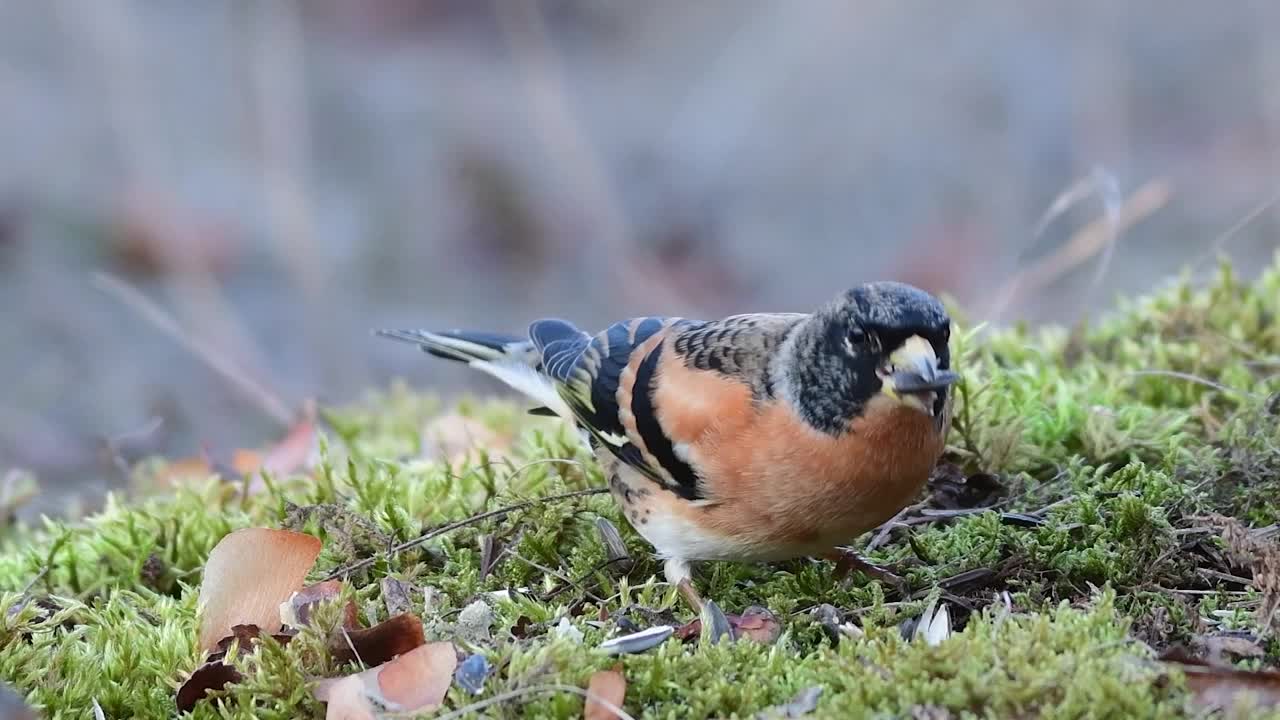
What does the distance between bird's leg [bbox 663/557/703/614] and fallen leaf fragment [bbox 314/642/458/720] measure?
65 cm

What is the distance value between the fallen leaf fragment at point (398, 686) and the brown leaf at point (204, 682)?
0.85 ft

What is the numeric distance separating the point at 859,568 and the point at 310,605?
1334 mm

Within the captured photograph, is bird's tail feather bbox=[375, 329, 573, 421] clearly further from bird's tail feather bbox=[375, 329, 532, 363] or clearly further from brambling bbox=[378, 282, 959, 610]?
brambling bbox=[378, 282, 959, 610]

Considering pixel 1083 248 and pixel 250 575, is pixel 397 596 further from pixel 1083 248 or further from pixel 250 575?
pixel 1083 248

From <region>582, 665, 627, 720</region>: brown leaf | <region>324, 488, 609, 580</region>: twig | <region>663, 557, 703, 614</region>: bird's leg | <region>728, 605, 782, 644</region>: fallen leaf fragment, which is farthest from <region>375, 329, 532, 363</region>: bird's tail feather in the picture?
<region>582, 665, 627, 720</region>: brown leaf

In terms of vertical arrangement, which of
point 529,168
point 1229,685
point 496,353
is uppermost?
point 529,168

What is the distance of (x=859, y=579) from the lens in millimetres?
3203

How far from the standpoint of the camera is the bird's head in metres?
2.83

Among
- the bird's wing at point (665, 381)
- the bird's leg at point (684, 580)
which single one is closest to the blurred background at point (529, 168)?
the bird's wing at point (665, 381)

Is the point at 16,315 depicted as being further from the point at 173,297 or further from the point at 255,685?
the point at 255,685

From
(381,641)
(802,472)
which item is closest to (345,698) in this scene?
(381,641)

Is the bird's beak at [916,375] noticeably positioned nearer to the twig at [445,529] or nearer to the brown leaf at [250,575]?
the twig at [445,529]

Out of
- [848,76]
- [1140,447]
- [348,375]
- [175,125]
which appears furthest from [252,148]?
[1140,447]

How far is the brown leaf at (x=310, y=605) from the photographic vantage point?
113 inches
